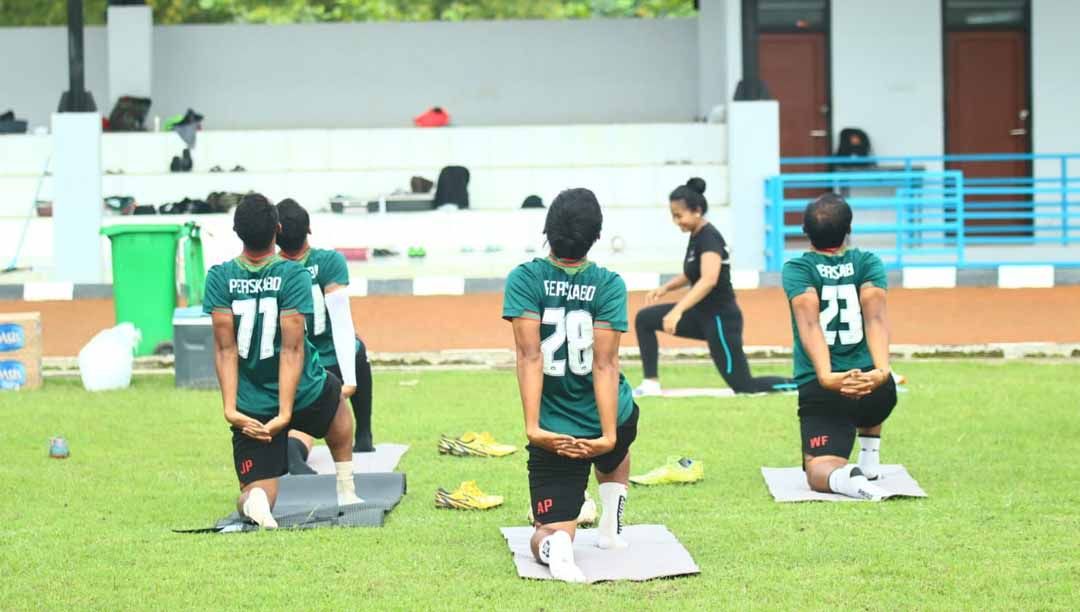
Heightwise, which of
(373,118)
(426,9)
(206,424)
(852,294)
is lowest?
(206,424)

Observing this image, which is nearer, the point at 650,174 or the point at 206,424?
the point at 206,424

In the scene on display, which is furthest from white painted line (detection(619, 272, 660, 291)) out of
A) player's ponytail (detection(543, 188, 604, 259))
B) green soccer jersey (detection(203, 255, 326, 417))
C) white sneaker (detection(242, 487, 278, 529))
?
player's ponytail (detection(543, 188, 604, 259))

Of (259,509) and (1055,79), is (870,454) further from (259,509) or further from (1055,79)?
(1055,79)

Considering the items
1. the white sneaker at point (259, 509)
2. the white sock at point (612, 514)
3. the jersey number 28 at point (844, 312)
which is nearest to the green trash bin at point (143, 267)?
the white sneaker at point (259, 509)

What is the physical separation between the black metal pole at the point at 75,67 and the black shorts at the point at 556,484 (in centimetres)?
1474

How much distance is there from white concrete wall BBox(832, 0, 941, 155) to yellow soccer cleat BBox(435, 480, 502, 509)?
17670 millimetres

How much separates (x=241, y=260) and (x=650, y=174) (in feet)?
52.2

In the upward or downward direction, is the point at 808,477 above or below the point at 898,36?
below

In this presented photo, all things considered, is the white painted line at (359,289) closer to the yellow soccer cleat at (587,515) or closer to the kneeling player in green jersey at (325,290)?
the kneeling player in green jersey at (325,290)

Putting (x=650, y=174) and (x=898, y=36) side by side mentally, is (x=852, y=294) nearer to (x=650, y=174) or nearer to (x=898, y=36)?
(x=650, y=174)

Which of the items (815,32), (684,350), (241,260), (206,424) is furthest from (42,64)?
(241,260)

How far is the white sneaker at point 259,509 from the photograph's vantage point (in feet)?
26.4

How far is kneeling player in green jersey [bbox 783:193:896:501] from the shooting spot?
8938 millimetres

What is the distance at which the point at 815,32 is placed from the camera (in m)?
25.8
